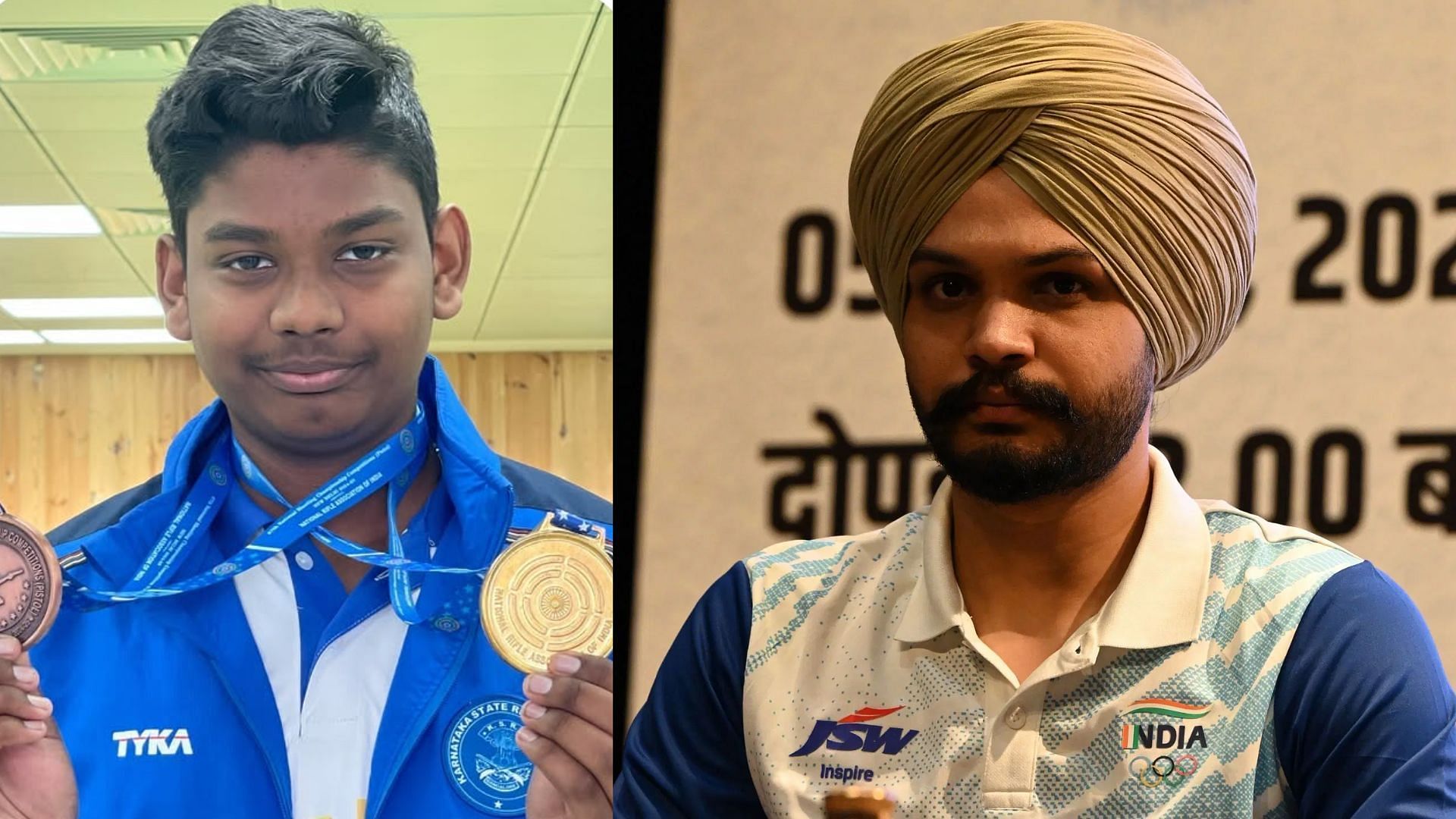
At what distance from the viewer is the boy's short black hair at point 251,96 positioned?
2475 mm

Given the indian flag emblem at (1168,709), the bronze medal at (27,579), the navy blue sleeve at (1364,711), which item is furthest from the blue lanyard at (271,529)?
the navy blue sleeve at (1364,711)

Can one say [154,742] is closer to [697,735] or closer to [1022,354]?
[697,735]

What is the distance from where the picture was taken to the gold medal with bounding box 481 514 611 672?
2506 millimetres

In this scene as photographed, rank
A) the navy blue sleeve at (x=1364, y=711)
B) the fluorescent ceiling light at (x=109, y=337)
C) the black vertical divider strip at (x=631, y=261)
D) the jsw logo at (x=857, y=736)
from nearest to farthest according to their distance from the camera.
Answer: the navy blue sleeve at (x=1364, y=711), the jsw logo at (x=857, y=736), the fluorescent ceiling light at (x=109, y=337), the black vertical divider strip at (x=631, y=261)

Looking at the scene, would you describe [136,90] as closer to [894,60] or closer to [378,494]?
[378,494]

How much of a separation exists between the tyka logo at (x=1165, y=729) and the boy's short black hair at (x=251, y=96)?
156 cm

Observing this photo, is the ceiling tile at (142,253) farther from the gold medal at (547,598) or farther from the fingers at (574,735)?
the fingers at (574,735)

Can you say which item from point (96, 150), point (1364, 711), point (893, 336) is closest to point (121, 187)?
point (96, 150)

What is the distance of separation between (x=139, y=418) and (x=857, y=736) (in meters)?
1.38

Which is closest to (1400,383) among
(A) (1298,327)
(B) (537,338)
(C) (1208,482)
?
(A) (1298,327)

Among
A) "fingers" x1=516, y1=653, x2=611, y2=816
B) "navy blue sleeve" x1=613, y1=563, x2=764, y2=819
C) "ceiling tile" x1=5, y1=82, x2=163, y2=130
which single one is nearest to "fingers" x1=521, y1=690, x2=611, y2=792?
"fingers" x1=516, y1=653, x2=611, y2=816

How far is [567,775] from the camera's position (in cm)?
250

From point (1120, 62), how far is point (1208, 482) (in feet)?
3.31

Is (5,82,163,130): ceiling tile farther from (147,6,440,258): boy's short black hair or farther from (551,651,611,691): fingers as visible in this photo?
(551,651,611,691): fingers
